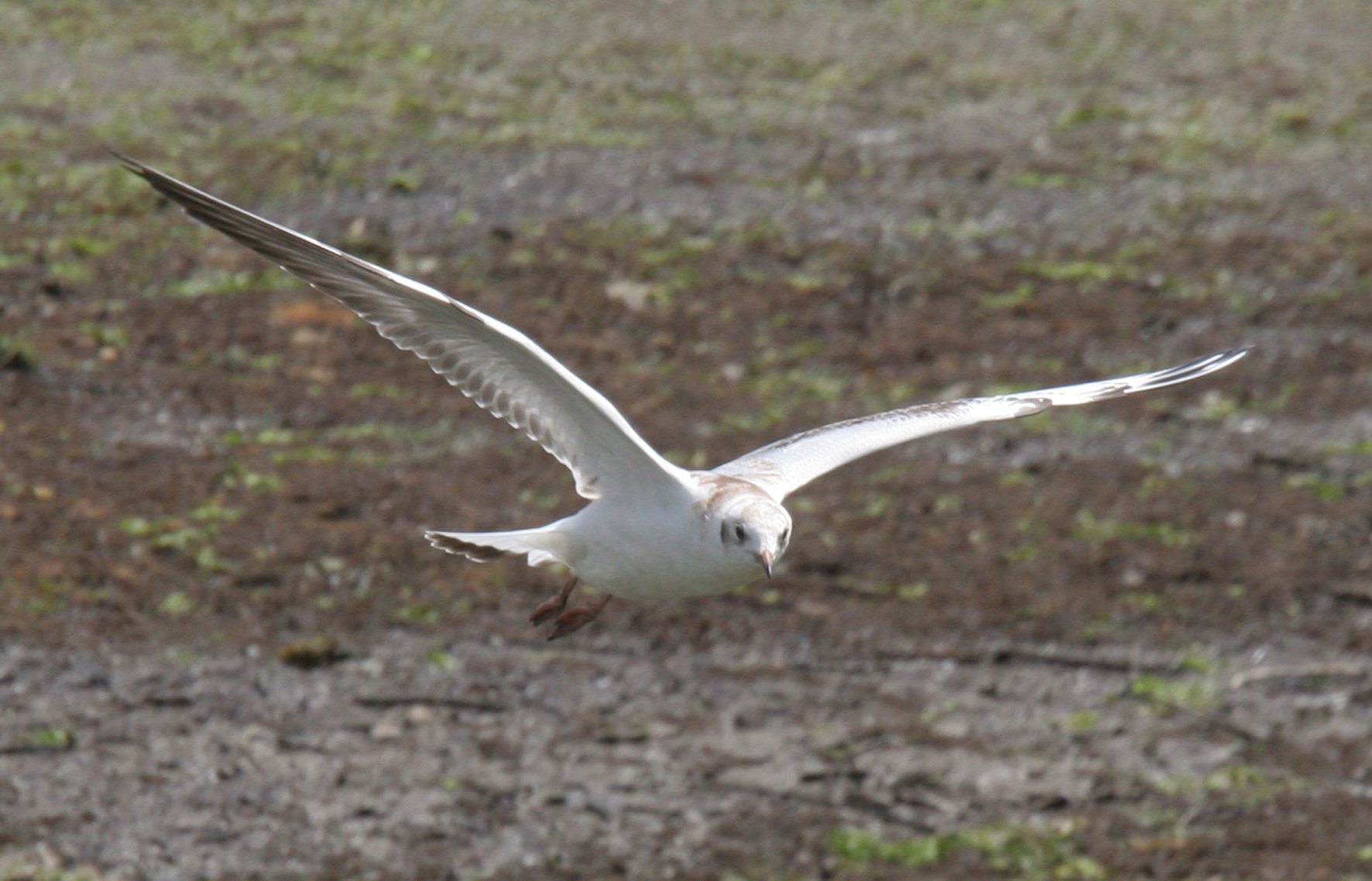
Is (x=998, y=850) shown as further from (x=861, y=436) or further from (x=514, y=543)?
(x=514, y=543)

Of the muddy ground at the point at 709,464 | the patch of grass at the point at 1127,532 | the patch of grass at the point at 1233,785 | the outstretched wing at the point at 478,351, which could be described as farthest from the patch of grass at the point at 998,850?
the outstretched wing at the point at 478,351

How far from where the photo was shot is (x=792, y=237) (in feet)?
33.2

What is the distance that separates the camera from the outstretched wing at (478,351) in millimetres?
4582

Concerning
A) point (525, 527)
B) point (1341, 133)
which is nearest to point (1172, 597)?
point (525, 527)

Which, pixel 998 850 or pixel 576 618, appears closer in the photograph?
pixel 576 618

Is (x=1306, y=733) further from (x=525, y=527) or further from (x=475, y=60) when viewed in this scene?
(x=475, y=60)

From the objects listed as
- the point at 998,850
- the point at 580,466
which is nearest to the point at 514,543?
the point at 580,466

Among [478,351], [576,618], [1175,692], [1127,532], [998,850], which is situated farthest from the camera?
[1127,532]

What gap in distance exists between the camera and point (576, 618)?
18.0ft

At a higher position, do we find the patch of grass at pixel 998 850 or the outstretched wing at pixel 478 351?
the outstretched wing at pixel 478 351

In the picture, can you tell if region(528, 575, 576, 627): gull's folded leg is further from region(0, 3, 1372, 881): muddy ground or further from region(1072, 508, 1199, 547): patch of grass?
region(1072, 508, 1199, 547): patch of grass

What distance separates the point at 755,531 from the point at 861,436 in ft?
3.33

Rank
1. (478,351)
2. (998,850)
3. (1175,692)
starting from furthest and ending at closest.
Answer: (1175,692)
(998,850)
(478,351)

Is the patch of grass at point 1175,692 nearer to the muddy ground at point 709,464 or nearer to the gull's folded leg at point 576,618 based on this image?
the muddy ground at point 709,464
